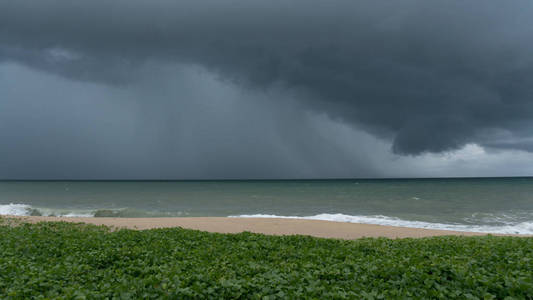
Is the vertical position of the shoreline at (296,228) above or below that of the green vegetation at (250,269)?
below

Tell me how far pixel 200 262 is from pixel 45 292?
3.45 meters

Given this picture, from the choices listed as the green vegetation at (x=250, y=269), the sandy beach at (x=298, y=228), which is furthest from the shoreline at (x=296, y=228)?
the green vegetation at (x=250, y=269)

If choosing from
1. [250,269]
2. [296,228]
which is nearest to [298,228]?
[296,228]

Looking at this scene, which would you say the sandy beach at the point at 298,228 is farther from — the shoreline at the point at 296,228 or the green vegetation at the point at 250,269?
the green vegetation at the point at 250,269

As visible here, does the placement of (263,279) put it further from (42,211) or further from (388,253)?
(42,211)

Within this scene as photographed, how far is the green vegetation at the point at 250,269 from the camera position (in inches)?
242

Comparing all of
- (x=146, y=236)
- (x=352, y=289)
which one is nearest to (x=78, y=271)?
(x=146, y=236)

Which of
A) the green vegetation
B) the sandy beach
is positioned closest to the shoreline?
the sandy beach

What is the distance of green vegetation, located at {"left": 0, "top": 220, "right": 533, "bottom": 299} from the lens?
20.2 ft

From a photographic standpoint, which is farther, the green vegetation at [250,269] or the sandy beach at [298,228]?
the sandy beach at [298,228]

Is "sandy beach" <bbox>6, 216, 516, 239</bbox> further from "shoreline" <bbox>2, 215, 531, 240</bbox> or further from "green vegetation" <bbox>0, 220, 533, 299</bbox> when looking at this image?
"green vegetation" <bbox>0, 220, 533, 299</bbox>

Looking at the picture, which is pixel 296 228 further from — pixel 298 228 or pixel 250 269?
pixel 250 269

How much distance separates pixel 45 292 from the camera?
20.7 feet

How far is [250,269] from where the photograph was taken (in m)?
7.76
